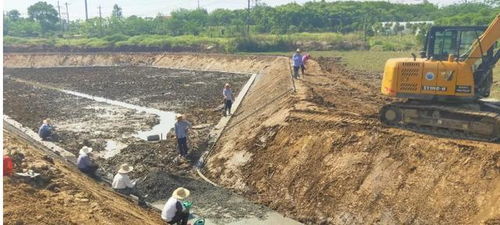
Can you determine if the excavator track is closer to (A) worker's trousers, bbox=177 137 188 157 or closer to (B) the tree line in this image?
(A) worker's trousers, bbox=177 137 188 157

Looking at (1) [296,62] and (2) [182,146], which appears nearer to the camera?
(2) [182,146]

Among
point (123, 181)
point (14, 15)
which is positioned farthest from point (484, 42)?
point (14, 15)

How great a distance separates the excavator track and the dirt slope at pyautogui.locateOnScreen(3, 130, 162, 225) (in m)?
8.02

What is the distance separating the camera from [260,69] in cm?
4250

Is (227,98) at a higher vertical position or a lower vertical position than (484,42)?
lower

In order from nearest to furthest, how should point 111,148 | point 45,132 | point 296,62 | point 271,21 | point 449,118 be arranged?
1. point 449,118
2. point 111,148
3. point 45,132
4. point 296,62
5. point 271,21

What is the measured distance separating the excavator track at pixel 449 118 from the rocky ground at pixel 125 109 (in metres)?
7.08

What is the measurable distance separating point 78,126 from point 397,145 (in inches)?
652

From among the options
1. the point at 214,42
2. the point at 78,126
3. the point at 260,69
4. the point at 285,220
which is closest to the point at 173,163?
the point at 285,220

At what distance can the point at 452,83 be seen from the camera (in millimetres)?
13836

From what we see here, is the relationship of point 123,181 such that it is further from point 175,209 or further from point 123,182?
point 175,209

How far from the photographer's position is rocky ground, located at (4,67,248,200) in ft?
58.3

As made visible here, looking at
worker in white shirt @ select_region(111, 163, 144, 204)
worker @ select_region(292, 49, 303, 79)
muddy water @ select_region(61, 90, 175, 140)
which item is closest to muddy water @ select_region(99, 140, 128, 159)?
muddy water @ select_region(61, 90, 175, 140)

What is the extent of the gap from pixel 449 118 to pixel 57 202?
35.2 feet
